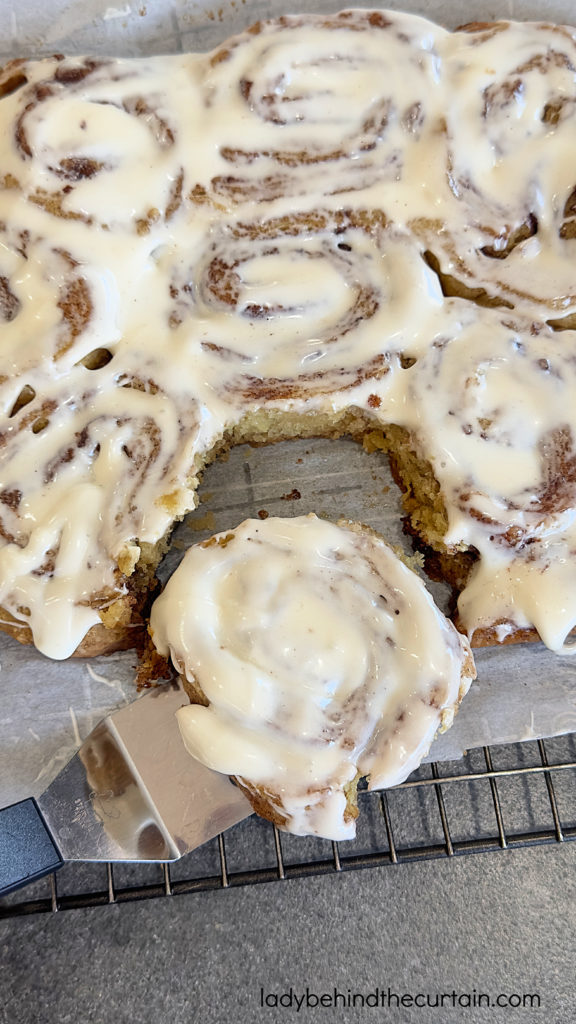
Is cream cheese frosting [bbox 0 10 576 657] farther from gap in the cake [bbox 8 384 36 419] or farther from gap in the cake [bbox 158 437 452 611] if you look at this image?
gap in the cake [bbox 158 437 452 611]

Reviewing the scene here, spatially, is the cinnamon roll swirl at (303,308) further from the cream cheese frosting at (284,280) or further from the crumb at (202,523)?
the crumb at (202,523)

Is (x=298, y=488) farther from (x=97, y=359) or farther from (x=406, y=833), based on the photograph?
(x=406, y=833)

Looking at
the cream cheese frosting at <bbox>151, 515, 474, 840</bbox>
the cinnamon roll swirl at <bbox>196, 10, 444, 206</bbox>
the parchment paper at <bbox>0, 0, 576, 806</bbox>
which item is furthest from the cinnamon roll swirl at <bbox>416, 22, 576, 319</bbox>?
the cream cheese frosting at <bbox>151, 515, 474, 840</bbox>

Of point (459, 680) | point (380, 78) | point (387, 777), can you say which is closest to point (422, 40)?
point (380, 78)

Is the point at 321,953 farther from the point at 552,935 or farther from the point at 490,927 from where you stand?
the point at 552,935

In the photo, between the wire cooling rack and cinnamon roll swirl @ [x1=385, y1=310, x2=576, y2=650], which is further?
the wire cooling rack

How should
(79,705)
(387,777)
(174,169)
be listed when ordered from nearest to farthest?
(387,777), (174,169), (79,705)
